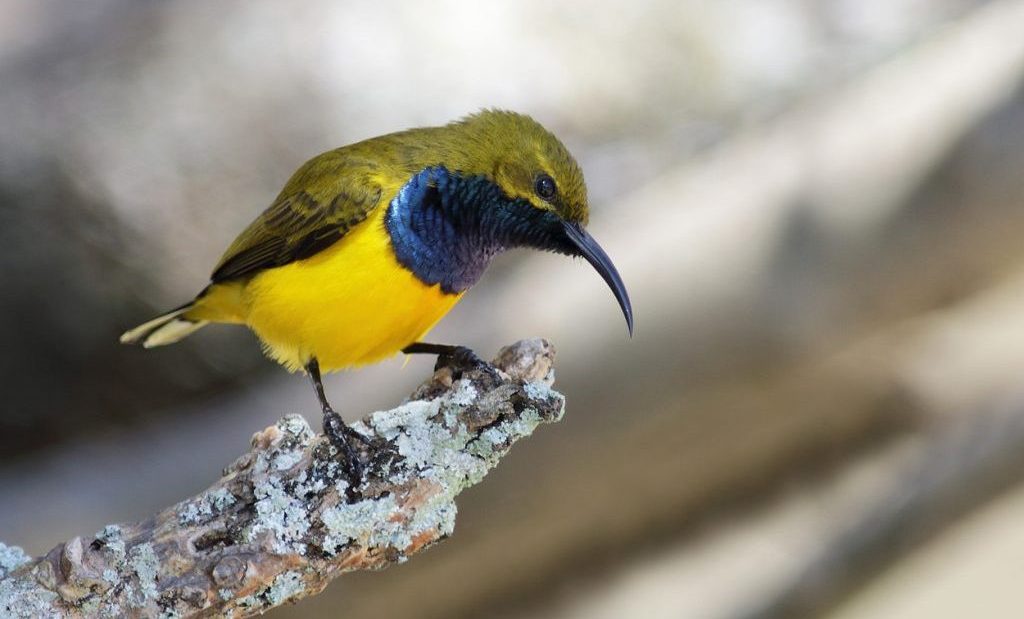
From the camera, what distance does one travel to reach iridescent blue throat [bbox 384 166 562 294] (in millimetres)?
3018

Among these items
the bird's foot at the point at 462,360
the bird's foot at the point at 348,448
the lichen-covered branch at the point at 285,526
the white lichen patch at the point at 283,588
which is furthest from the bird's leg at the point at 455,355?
the white lichen patch at the point at 283,588

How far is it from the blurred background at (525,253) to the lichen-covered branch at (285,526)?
228 cm

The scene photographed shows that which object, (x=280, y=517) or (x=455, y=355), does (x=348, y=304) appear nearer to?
(x=455, y=355)

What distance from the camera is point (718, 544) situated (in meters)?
5.98

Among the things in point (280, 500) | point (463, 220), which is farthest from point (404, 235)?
point (280, 500)

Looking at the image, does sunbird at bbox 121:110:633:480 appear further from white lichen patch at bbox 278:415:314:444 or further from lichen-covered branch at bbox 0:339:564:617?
lichen-covered branch at bbox 0:339:564:617

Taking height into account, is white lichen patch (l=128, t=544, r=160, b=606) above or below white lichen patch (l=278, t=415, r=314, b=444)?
below

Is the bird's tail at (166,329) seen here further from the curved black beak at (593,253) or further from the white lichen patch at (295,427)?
the curved black beak at (593,253)

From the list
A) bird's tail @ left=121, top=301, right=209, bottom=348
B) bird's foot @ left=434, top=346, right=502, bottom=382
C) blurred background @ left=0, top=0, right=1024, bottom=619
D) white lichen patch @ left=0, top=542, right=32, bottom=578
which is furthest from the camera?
blurred background @ left=0, top=0, right=1024, bottom=619

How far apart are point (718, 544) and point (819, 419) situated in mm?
807

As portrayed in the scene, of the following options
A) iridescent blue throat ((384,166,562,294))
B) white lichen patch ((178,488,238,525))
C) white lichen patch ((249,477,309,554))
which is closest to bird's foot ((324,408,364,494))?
white lichen patch ((249,477,309,554))

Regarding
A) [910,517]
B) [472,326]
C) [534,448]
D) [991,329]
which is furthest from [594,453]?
[991,329]

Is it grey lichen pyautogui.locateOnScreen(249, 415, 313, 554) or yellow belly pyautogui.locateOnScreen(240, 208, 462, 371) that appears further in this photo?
yellow belly pyautogui.locateOnScreen(240, 208, 462, 371)

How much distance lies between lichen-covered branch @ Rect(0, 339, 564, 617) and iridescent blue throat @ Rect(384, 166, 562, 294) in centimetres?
47
